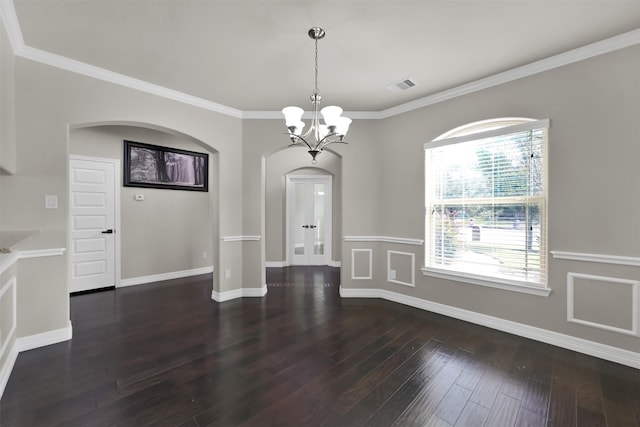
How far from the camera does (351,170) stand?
165 inches

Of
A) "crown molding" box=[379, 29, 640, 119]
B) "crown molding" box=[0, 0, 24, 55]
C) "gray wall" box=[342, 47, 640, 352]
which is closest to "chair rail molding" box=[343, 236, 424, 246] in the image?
"gray wall" box=[342, 47, 640, 352]

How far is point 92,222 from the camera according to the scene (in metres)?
4.43

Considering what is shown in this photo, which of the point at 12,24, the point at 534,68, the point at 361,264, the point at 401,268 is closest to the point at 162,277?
the point at 361,264

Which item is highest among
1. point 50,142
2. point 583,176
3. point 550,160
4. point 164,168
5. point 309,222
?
point 164,168

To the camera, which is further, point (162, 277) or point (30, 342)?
point (162, 277)

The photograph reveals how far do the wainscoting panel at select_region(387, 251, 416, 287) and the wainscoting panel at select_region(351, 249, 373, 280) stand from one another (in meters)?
0.29

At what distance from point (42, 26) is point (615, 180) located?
4.99 metres

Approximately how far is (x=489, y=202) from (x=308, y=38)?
2.58m

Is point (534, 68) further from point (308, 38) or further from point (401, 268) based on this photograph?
point (401, 268)

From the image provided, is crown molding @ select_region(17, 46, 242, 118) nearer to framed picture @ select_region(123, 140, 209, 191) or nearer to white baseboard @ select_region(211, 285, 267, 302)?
framed picture @ select_region(123, 140, 209, 191)

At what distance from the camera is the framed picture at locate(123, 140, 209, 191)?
15.7ft

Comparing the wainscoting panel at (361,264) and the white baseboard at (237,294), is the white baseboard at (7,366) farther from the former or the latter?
the wainscoting panel at (361,264)

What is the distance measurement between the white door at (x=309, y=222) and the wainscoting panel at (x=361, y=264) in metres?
2.59

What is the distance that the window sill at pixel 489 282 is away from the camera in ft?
9.20
